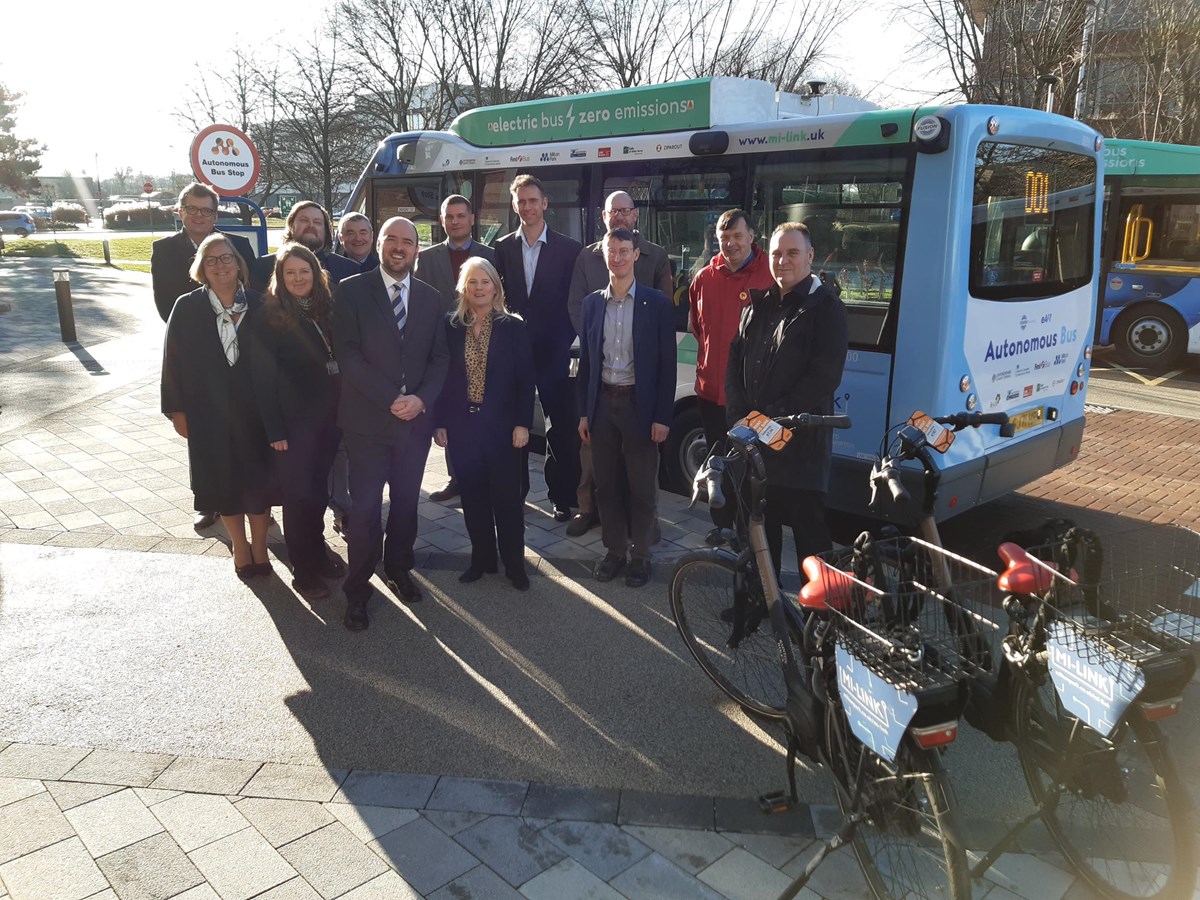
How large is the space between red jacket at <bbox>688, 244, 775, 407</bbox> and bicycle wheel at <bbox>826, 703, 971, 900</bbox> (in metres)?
2.59

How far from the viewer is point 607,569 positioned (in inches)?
202

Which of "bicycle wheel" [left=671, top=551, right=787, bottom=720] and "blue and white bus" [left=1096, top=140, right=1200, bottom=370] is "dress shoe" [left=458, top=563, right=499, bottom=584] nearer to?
"bicycle wheel" [left=671, top=551, right=787, bottom=720]

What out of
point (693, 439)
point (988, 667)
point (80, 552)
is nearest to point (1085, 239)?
point (693, 439)

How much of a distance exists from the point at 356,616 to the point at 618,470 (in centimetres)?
162

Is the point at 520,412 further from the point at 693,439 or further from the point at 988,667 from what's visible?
the point at 988,667

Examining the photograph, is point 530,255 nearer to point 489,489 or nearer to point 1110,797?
point 489,489

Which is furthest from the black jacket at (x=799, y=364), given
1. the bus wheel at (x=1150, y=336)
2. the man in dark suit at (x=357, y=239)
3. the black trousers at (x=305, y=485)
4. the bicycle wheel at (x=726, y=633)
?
the bus wheel at (x=1150, y=336)

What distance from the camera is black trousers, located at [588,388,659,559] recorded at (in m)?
4.89

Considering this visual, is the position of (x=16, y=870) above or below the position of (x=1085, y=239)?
below

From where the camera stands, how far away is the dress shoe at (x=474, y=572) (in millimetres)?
5105

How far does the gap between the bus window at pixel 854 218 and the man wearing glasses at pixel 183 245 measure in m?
3.61

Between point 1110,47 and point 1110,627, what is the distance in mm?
19713

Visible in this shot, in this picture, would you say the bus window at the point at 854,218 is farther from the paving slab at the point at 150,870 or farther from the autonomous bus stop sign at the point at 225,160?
the autonomous bus stop sign at the point at 225,160

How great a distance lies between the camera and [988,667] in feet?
8.31
